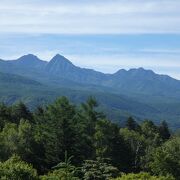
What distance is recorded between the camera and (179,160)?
77.9 meters

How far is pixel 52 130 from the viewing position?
2904 inches

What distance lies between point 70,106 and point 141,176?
2415 centimetres

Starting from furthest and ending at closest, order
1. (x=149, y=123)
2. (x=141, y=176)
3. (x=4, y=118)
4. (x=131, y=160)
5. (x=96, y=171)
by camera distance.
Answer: (x=149, y=123) < (x=4, y=118) < (x=131, y=160) < (x=141, y=176) < (x=96, y=171)

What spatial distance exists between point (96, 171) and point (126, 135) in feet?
136

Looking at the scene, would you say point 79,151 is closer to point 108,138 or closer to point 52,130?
point 52,130

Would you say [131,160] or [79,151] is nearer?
[79,151]

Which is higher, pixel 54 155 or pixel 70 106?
pixel 70 106

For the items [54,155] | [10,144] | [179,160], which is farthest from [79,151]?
[179,160]

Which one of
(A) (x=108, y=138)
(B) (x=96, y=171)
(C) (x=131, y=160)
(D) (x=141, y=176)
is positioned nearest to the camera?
(B) (x=96, y=171)

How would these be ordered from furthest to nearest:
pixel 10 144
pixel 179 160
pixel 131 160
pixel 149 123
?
1. pixel 149 123
2. pixel 131 160
3. pixel 179 160
4. pixel 10 144

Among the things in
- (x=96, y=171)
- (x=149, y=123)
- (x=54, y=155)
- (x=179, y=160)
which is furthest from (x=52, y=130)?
(x=149, y=123)

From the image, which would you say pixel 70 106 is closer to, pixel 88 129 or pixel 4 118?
pixel 88 129

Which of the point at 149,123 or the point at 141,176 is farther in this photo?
the point at 149,123

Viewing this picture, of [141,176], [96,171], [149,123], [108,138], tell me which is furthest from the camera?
[149,123]
